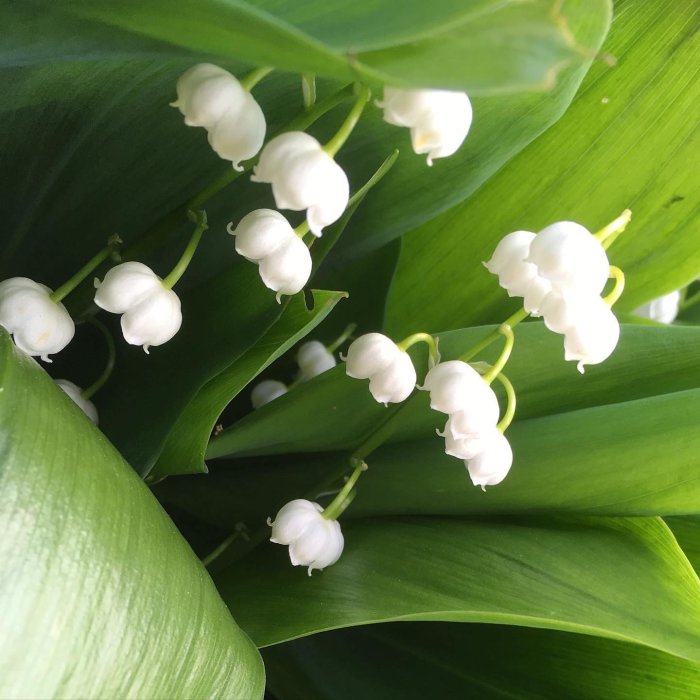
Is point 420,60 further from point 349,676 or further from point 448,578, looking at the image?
point 349,676

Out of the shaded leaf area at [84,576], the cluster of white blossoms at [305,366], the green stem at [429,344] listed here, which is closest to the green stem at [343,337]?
the cluster of white blossoms at [305,366]

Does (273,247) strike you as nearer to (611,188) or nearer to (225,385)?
(225,385)

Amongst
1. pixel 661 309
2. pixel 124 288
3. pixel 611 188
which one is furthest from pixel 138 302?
pixel 661 309

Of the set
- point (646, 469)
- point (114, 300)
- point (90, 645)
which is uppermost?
point (646, 469)

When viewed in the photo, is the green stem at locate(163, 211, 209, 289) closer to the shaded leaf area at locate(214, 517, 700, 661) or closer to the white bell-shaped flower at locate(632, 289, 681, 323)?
the shaded leaf area at locate(214, 517, 700, 661)

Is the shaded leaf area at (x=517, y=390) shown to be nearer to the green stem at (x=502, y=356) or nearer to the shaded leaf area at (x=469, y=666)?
the green stem at (x=502, y=356)

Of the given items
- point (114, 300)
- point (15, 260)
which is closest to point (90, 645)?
point (114, 300)
